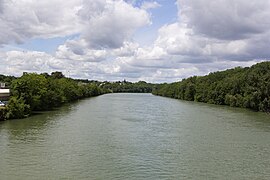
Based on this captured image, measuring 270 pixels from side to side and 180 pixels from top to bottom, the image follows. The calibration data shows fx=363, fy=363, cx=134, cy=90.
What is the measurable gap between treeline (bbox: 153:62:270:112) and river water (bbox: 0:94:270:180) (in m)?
30.5

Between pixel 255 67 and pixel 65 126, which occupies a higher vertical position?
pixel 255 67

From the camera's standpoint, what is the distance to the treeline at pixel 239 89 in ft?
234

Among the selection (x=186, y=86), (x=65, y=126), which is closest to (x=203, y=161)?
(x=65, y=126)

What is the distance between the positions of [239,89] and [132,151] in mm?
62752

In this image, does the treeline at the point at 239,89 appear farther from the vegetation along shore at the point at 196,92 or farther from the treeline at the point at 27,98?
the treeline at the point at 27,98

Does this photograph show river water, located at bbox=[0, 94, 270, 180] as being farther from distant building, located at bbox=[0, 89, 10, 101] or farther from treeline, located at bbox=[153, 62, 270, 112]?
treeline, located at bbox=[153, 62, 270, 112]

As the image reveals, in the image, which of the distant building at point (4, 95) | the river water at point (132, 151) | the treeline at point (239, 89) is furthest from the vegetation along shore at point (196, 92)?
the river water at point (132, 151)

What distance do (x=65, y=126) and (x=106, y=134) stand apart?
7652 mm

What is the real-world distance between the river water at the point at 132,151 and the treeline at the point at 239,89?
30.5m

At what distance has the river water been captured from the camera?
71.8ft

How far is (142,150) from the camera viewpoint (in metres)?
28.1

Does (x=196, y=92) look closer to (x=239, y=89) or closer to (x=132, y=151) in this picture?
(x=239, y=89)

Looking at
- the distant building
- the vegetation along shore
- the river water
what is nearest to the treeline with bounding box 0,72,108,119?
the vegetation along shore

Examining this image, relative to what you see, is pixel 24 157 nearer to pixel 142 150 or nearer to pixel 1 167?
pixel 1 167
